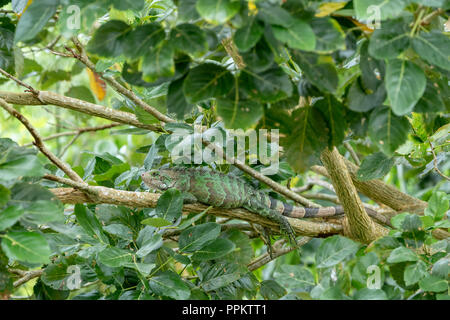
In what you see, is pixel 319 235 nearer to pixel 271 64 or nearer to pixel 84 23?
pixel 271 64

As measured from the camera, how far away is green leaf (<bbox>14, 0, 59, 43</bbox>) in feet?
4.41

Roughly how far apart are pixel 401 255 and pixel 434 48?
692 mm

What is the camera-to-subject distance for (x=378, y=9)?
123cm

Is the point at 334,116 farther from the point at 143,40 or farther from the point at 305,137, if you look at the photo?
the point at 143,40

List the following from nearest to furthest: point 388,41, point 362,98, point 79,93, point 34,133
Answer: point 388,41
point 362,98
point 34,133
point 79,93

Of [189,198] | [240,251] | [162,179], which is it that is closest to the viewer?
[240,251]

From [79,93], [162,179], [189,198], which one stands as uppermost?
[79,93]

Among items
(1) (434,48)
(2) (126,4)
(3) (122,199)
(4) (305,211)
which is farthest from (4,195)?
(4) (305,211)

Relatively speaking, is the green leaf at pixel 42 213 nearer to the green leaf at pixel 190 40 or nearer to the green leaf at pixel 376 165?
the green leaf at pixel 190 40

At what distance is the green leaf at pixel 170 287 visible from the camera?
5.66 feet

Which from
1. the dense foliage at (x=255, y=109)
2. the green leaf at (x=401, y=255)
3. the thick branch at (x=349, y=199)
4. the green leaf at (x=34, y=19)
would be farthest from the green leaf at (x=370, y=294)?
the green leaf at (x=34, y=19)

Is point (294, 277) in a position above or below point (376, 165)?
below

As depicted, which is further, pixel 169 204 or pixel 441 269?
pixel 169 204
